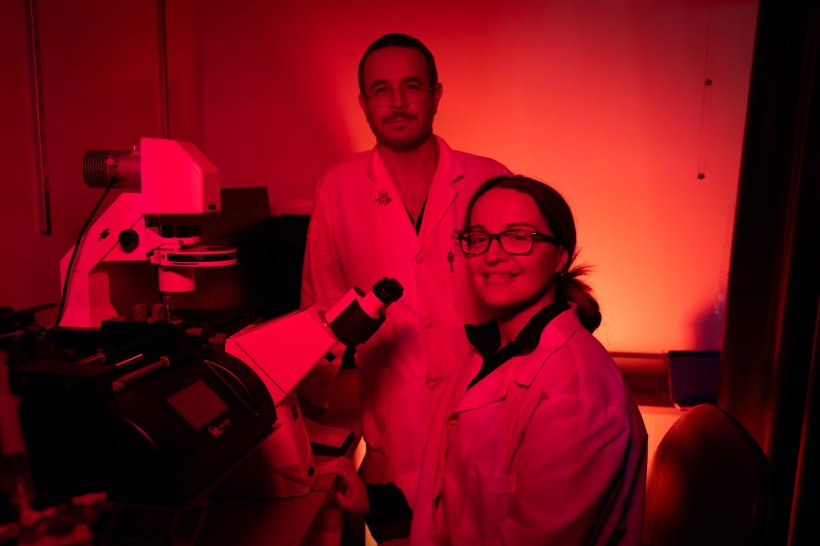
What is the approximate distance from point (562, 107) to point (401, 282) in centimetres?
119

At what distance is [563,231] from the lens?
3.89ft

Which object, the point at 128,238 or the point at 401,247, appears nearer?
the point at 128,238

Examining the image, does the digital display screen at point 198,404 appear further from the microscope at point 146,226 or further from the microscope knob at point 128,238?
the microscope knob at point 128,238

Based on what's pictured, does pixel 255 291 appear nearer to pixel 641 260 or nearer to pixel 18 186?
pixel 18 186

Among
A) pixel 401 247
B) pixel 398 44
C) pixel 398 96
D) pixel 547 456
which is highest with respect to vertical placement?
pixel 398 44

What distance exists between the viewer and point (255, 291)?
215cm

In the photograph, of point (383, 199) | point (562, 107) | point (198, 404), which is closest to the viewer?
point (198, 404)

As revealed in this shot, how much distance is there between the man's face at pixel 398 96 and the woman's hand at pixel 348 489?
1034mm

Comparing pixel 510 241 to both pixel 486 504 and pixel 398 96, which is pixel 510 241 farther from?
pixel 398 96

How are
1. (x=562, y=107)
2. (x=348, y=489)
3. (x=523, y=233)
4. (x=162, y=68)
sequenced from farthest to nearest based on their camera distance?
(x=562, y=107) → (x=162, y=68) → (x=348, y=489) → (x=523, y=233)

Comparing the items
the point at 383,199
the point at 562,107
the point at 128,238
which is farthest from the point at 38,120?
the point at 562,107

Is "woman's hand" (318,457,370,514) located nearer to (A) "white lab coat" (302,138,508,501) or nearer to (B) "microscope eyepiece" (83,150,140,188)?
(A) "white lab coat" (302,138,508,501)

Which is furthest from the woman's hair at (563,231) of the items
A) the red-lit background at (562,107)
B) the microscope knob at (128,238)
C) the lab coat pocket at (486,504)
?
the red-lit background at (562,107)

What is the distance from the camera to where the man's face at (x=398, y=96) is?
175 centimetres
